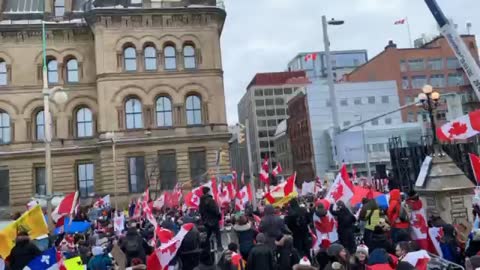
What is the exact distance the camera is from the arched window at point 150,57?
1668 inches

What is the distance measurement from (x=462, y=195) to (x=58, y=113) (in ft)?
120

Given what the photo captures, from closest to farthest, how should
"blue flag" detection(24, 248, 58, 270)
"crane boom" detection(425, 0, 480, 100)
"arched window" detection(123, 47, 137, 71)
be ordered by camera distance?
"blue flag" detection(24, 248, 58, 270) < "crane boom" detection(425, 0, 480, 100) < "arched window" detection(123, 47, 137, 71)

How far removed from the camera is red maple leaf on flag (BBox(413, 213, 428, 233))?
10.9 metres

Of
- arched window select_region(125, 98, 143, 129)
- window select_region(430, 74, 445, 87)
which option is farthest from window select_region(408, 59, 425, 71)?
arched window select_region(125, 98, 143, 129)

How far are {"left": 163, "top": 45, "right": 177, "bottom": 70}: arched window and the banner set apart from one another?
110ft

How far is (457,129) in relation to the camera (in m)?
12.6

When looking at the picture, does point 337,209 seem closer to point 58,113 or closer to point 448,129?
point 448,129

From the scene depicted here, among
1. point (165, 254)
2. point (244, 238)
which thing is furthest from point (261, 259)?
A: point (244, 238)

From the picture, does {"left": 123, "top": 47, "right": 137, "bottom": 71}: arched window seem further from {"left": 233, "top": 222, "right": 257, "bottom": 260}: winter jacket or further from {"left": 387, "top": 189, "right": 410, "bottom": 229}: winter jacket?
{"left": 387, "top": 189, "right": 410, "bottom": 229}: winter jacket

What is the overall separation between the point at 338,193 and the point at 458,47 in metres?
4.86

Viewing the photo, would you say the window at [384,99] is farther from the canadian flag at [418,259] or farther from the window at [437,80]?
the canadian flag at [418,259]

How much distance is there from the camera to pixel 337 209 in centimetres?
1179

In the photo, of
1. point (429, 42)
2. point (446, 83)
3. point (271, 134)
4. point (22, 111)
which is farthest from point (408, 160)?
point (271, 134)

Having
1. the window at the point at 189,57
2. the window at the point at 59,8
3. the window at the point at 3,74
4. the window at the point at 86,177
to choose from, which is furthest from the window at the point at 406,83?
the window at the point at 3,74
